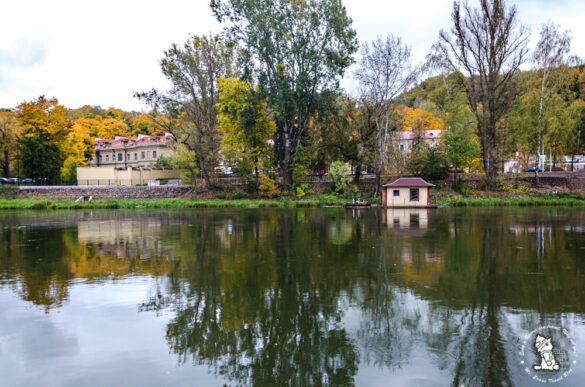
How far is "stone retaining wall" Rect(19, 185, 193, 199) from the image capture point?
4381 cm

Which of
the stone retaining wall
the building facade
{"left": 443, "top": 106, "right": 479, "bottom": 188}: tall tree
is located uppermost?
the building facade

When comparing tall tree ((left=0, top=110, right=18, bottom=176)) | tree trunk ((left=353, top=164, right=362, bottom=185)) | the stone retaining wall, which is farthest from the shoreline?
tall tree ((left=0, top=110, right=18, bottom=176))

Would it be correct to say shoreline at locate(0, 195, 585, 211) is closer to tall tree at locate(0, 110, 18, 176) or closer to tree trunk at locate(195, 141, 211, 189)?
tree trunk at locate(195, 141, 211, 189)

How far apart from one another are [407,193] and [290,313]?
2710cm

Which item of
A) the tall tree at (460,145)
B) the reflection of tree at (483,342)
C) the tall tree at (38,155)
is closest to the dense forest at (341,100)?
the tall tree at (460,145)

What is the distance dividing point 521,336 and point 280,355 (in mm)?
3701

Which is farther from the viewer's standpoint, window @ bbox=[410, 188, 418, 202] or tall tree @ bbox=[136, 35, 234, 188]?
tall tree @ bbox=[136, 35, 234, 188]

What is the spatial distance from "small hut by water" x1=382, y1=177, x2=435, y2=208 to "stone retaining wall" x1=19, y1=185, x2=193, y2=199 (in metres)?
23.6

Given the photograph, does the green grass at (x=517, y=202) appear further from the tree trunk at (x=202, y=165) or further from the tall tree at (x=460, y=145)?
the tree trunk at (x=202, y=165)

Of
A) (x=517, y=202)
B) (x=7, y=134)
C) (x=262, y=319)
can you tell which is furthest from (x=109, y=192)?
(x=262, y=319)

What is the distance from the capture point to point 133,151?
221 ft

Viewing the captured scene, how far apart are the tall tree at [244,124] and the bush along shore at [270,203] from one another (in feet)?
16.0

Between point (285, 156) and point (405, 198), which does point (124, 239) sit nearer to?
point (405, 198)

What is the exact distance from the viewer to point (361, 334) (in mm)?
6113
